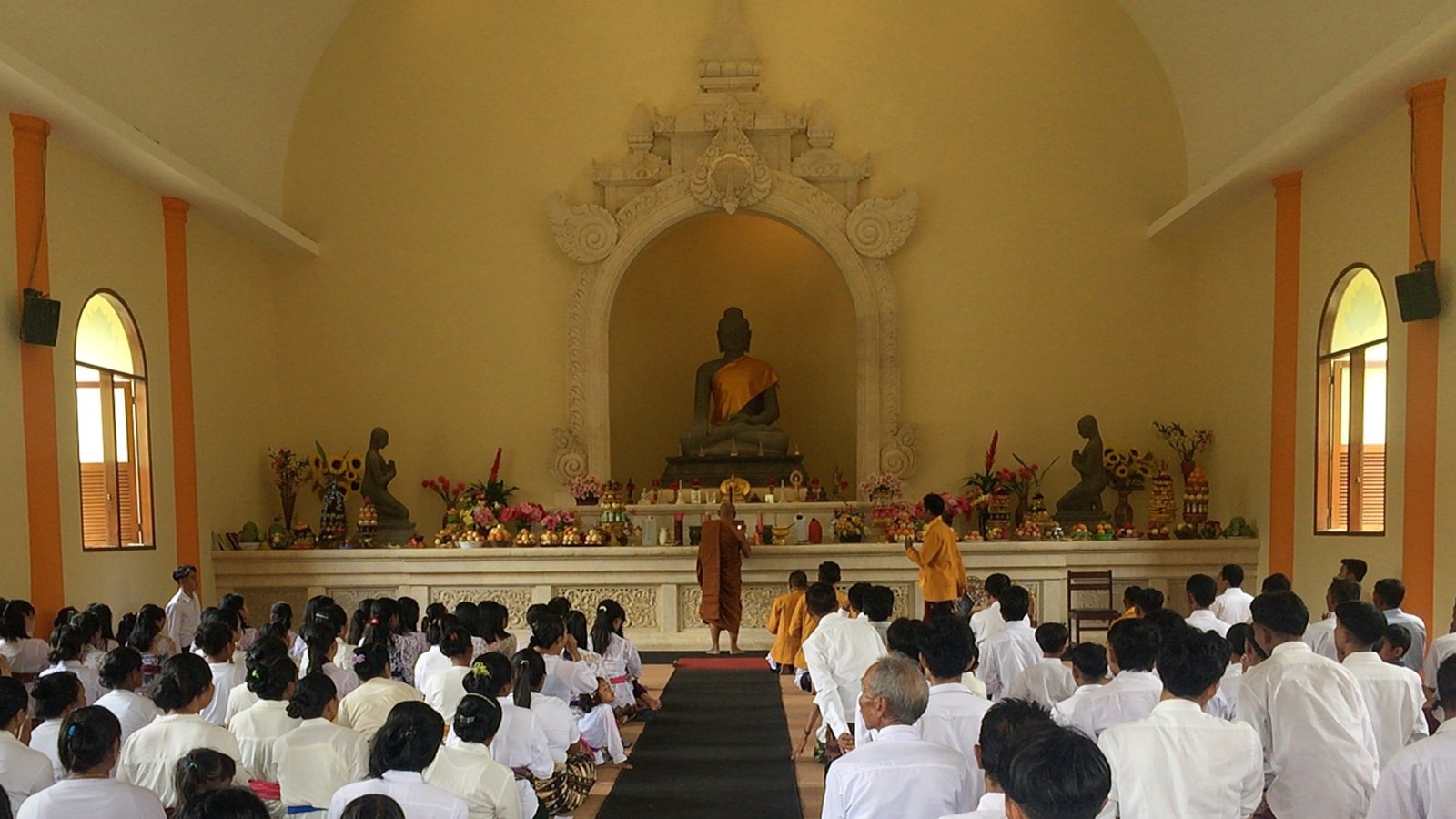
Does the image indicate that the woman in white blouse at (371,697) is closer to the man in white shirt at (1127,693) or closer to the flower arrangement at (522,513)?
the man in white shirt at (1127,693)

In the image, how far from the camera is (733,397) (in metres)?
14.0

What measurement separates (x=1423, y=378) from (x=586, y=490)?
311 inches

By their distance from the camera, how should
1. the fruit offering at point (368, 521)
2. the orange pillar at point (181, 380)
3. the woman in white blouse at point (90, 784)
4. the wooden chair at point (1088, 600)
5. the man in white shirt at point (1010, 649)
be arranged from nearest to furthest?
1. the woman in white blouse at point (90, 784)
2. the man in white shirt at point (1010, 649)
3. the wooden chair at point (1088, 600)
4. the orange pillar at point (181, 380)
5. the fruit offering at point (368, 521)

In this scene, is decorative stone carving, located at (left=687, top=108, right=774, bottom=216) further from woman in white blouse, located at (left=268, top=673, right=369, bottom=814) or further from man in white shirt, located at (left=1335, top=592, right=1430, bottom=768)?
woman in white blouse, located at (left=268, top=673, right=369, bottom=814)

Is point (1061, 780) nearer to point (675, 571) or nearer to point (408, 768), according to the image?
point (408, 768)

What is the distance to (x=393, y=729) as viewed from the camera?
3318 millimetres

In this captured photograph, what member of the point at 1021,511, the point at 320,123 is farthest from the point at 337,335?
the point at 1021,511

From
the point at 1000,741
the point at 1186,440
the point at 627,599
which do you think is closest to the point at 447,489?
the point at 627,599

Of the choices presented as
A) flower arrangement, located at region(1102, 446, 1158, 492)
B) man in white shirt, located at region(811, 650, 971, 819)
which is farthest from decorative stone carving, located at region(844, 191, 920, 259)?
man in white shirt, located at region(811, 650, 971, 819)

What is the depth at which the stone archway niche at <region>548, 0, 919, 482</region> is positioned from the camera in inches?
519

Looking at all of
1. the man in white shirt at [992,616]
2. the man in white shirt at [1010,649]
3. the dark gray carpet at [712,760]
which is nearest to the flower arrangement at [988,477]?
the dark gray carpet at [712,760]

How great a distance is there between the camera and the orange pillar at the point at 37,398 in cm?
853

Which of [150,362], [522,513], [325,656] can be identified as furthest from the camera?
[522,513]

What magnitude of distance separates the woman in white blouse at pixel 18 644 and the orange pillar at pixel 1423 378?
8980mm
